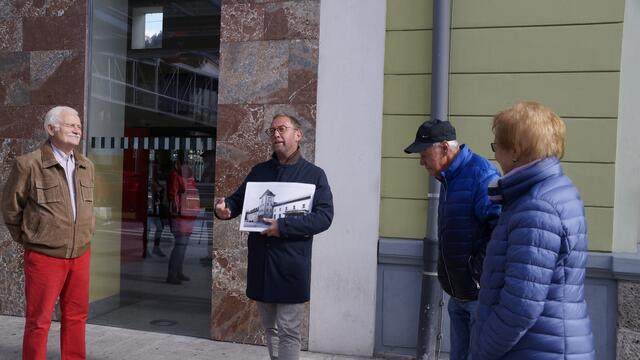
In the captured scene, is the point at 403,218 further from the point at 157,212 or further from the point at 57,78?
the point at 57,78

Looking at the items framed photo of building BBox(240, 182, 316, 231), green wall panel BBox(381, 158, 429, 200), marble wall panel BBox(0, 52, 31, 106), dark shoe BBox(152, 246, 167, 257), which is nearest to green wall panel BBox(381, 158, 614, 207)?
green wall panel BBox(381, 158, 429, 200)

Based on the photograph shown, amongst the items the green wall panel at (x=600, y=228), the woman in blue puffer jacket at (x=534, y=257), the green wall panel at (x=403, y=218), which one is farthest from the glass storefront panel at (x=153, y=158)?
the woman in blue puffer jacket at (x=534, y=257)

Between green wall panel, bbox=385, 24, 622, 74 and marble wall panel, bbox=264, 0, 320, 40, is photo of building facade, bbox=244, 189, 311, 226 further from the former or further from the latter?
marble wall panel, bbox=264, 0, 320, 40

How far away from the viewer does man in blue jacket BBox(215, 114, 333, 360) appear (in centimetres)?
331

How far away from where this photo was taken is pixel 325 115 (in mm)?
4785

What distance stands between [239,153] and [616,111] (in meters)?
3.10

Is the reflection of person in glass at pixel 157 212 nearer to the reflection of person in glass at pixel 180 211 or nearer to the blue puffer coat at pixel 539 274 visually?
the reflection of person in glass at pixel 180 211

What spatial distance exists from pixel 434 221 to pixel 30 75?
170 inches

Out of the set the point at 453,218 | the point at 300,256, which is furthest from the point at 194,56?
the point at 453,218

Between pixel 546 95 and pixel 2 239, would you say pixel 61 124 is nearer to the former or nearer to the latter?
pixel 2 239

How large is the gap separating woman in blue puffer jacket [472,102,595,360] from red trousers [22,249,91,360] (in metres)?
2.82

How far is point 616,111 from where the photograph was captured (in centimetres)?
423

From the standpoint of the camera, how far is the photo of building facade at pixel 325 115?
4.28 meters

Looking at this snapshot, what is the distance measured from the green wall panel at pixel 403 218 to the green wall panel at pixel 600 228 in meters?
1.27
